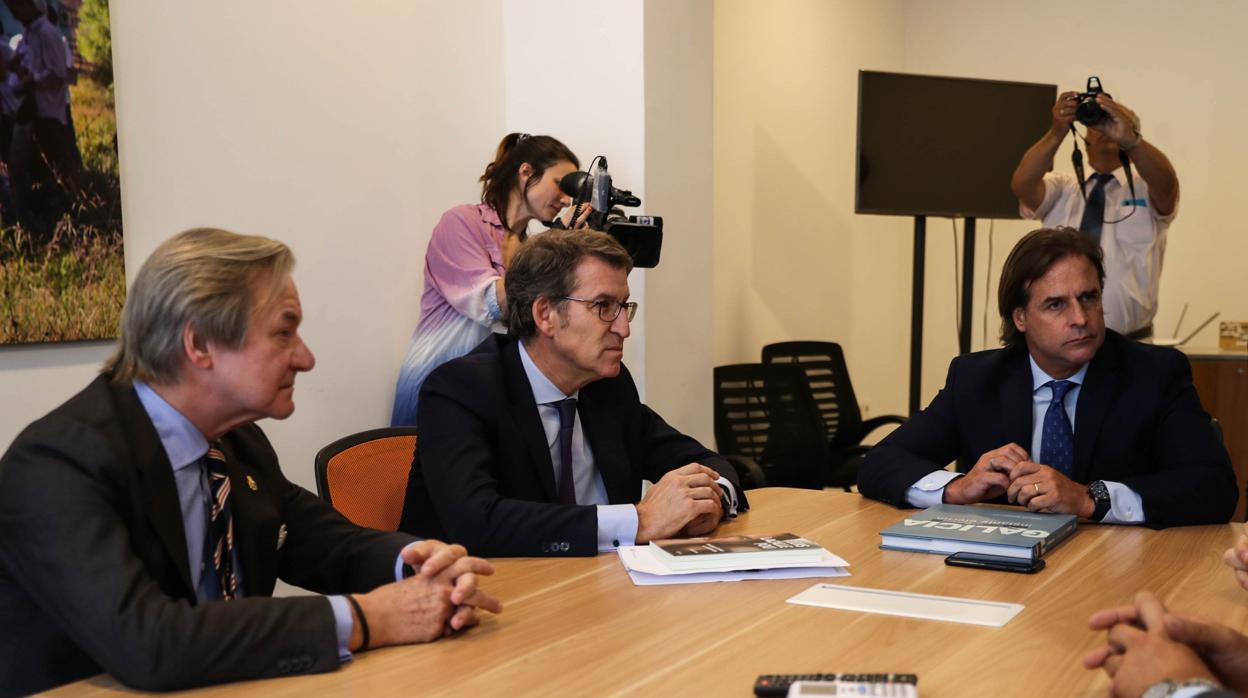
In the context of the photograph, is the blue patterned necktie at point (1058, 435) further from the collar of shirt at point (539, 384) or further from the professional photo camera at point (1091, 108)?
the professional photo camera at point (1091, 108)

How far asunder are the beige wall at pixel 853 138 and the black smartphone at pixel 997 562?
3.47 meters

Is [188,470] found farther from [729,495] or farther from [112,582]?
[729,495]

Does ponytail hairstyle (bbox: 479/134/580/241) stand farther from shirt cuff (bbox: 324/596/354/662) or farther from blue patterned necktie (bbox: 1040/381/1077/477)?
shirt cuff (bbox: 324/596/354/662)

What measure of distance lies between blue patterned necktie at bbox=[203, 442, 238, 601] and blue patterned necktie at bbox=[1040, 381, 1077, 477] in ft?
6.01

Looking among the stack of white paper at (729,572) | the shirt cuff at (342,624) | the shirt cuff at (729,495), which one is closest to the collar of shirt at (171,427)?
the shirt cuff at (342,624)

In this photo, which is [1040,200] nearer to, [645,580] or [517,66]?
[517,66]

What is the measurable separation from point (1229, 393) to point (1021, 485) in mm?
3261

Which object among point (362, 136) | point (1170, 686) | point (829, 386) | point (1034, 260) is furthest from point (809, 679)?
point (829, 386)

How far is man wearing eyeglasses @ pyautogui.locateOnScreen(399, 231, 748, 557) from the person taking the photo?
2266 millimetres

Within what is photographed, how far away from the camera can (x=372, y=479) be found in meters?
2.62

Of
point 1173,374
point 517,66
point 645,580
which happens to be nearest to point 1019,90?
point 517,66

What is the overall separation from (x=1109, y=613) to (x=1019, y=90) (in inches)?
174

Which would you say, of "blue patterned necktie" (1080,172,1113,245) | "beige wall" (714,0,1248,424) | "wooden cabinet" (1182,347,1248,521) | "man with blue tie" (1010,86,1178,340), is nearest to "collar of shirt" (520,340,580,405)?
"man with blue tie" (1010,86,1178,340)

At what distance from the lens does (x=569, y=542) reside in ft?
7.01
